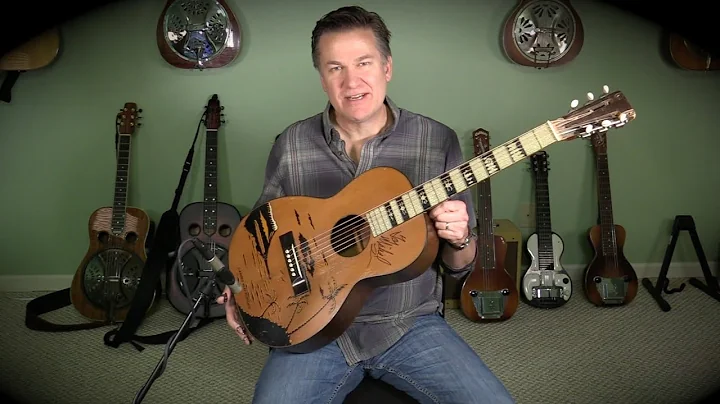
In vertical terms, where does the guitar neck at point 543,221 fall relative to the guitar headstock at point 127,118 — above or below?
below

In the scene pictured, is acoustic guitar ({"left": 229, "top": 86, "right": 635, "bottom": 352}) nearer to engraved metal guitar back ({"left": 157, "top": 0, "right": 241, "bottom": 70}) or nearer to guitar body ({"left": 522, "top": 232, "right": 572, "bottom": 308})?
engraved metal guitar back ({"left": 157, "top": 0, "right": 241, "bottom": 70})

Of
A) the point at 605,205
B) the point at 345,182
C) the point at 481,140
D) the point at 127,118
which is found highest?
the point at 127,118

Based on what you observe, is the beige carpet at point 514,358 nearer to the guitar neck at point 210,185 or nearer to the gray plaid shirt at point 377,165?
the guitar neck at point 210,185

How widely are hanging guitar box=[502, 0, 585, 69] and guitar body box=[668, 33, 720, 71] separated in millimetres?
402

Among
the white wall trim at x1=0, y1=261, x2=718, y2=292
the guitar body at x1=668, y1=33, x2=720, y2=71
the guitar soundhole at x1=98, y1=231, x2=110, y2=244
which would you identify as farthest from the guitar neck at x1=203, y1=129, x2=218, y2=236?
the guitar body at x1=668, y1=33, x2=720, y2=71

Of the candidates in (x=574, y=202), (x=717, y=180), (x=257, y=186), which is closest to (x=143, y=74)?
(x=257, y=186)

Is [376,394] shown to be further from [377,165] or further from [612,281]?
[612,281]

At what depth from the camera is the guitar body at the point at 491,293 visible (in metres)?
2.22

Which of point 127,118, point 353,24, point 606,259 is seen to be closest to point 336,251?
point 353,24

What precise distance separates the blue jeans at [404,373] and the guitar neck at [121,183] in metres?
1.42

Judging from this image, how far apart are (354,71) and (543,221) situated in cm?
155

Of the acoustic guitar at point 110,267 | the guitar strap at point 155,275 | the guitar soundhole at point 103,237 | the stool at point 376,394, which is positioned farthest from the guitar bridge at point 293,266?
the guitar soundhole at point 103,237

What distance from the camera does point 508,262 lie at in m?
2.34

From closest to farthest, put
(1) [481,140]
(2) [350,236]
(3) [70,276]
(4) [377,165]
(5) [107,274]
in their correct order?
(2) [350,236] → (4) [377,165] → (5) [107,274] → (1) [481,140] → (3) [70,276]
